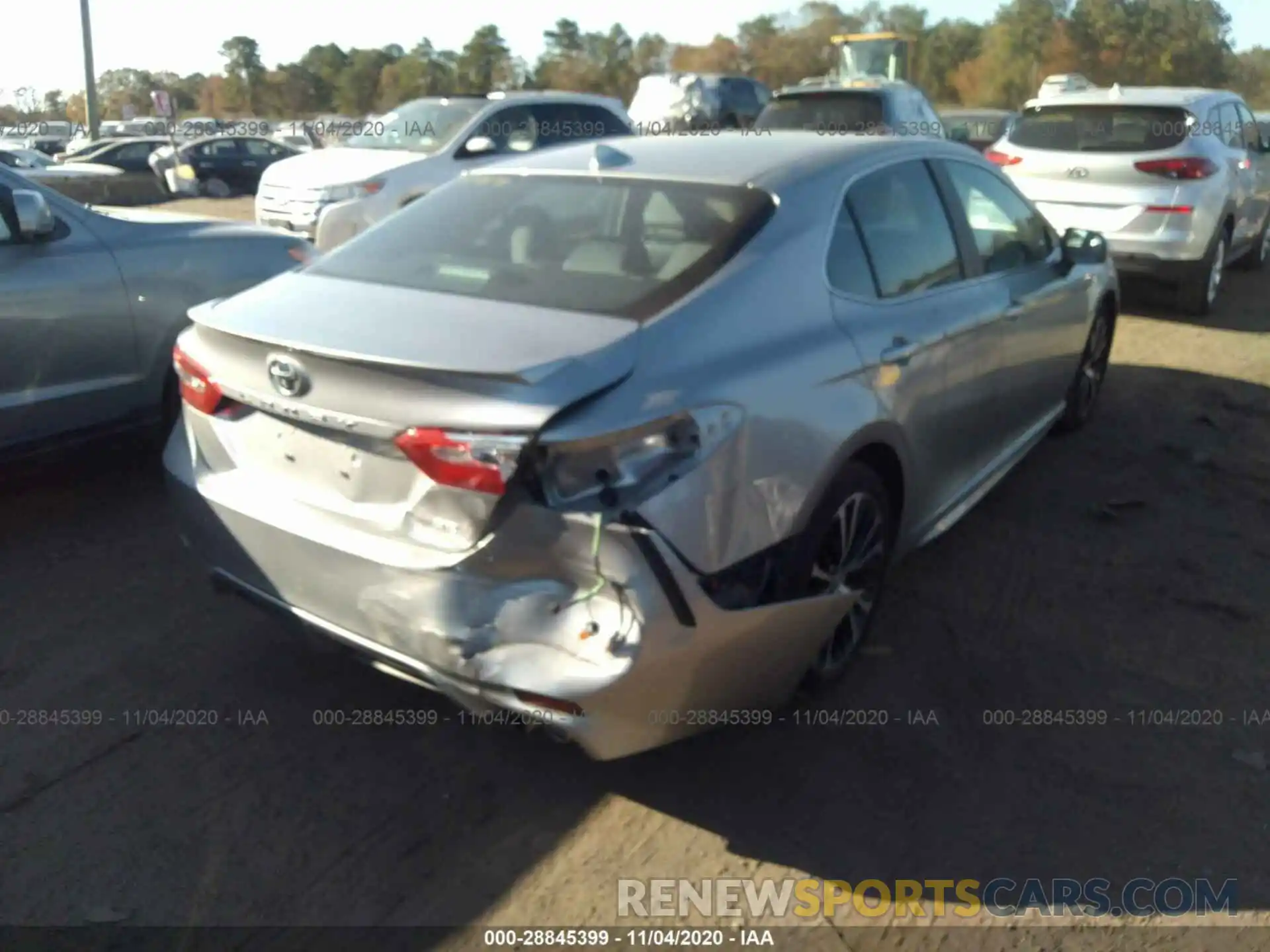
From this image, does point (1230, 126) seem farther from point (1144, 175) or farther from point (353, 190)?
point (353, 190)

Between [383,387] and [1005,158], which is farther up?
[1005,158]

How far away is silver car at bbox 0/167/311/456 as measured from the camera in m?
4.51

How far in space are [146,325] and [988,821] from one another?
13.0 ft

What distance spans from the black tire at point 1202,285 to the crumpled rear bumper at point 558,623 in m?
7.31

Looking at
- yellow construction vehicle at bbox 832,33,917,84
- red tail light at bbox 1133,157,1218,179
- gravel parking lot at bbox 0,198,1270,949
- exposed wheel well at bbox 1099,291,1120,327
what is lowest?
gravel parking lot at bbox 0,198,1270,949

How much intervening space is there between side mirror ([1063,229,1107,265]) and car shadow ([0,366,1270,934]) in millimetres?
1568

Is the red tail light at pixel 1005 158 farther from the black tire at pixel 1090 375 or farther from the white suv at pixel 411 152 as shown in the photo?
the white suv at pixel 411 152

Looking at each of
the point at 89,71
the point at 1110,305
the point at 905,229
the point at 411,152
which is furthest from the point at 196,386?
the point at 89,71

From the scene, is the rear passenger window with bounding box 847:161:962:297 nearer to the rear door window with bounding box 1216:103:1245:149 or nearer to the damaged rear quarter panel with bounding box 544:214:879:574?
the damaged rear quarter panel with bounding box 544:214:879:574

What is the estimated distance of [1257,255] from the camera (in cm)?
1150

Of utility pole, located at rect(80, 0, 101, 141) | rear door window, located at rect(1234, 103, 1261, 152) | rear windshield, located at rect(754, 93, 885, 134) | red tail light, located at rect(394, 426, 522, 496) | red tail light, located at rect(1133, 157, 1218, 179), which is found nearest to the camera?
red tail light, located at rect(394, 426, 522, 496)

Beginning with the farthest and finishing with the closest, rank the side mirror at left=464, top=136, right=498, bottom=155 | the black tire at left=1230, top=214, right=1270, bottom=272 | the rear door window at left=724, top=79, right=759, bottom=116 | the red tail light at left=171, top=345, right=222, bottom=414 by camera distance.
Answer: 1. the rear door window at left=724, top=79, right=759, bottom=116
2. the black tire at left=1230, top=214, right=1270, bottom=272
3. the side mirror at left=464, top=136, right=498, bottom=155
4. the red tail light at left=171, top=345, right=222, bottom=414

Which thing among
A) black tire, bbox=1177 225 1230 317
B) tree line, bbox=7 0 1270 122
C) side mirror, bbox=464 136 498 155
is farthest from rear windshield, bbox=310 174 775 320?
tree line, bbox=7 0 1270 122

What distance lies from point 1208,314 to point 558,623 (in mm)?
8602
